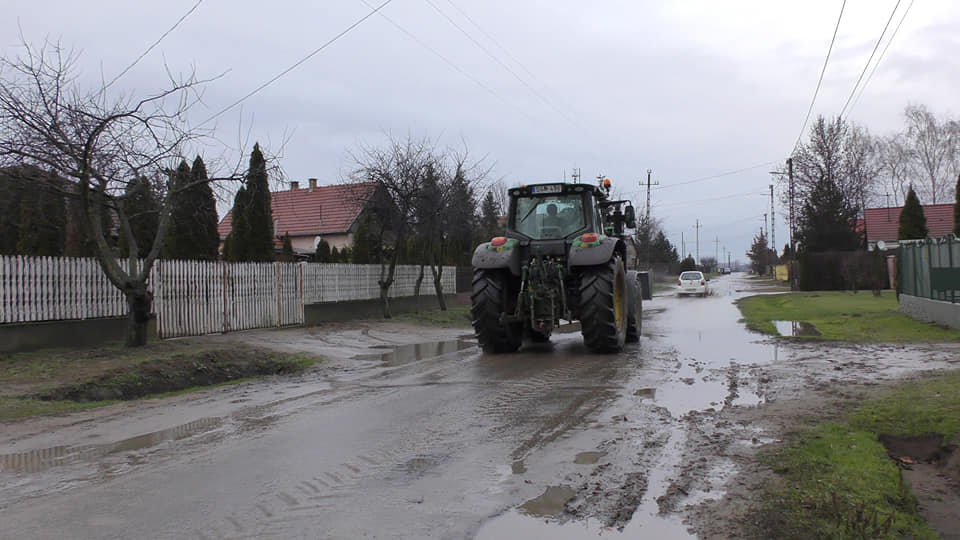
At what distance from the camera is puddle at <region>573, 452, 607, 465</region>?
5.12 m

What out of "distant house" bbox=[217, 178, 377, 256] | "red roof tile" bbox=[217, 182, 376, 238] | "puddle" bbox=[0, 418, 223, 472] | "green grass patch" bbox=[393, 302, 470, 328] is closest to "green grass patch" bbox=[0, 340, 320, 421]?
"puddle" bbox=[0, 418, 223, 472]

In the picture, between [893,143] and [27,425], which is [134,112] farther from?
[893,143]

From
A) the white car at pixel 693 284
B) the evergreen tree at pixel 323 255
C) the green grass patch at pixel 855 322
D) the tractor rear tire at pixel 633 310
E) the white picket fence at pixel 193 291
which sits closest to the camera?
the white picket fence at pixel 193 291

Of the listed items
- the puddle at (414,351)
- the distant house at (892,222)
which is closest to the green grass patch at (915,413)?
the puddle at (414,351)

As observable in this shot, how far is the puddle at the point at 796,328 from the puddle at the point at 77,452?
12161mm

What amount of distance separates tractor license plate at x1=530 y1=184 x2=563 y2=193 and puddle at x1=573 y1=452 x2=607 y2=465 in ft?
24.6

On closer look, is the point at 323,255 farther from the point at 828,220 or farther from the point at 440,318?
the point at 828,220

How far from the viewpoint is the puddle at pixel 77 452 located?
217 inches

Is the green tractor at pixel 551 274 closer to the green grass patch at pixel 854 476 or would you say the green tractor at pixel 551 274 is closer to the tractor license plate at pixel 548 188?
the tractor license plate at pixel 548 188

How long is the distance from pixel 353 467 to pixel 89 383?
594cm

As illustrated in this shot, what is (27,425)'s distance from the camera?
7.18 metres

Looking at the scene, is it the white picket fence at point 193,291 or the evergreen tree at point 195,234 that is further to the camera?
the evergreen tree at point 195,234

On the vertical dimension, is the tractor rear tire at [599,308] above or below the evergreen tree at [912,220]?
below

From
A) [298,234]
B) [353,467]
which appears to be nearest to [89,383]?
[353,467]
